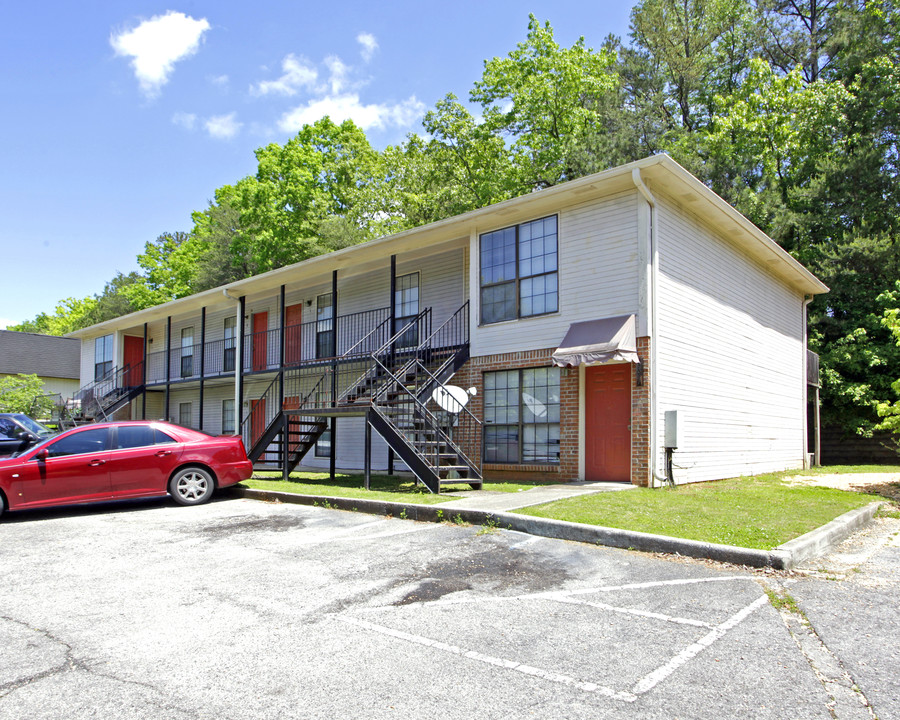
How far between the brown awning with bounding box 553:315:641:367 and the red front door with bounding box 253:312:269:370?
1074cm

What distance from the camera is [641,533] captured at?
270 inches

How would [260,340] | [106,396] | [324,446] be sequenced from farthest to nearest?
[106,396] → [260,340] → [324,446]

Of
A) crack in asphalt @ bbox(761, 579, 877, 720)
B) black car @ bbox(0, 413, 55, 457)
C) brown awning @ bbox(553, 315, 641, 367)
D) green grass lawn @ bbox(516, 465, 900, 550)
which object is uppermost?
brown awning @ bbox(553, 315, 641, 367)

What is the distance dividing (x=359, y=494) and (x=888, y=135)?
2273cm

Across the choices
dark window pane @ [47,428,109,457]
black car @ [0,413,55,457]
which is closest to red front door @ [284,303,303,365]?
black car @ [0,413,55,457]

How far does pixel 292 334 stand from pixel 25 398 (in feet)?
40.5

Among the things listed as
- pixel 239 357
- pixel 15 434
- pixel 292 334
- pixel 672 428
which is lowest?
pixel 15 434

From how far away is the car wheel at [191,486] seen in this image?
10570mm

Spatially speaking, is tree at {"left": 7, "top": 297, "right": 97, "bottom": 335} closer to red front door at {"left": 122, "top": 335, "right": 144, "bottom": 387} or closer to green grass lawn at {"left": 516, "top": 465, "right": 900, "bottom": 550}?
red front door at {"left": 122, "top": 335, "right": 144, "bottom": 387}

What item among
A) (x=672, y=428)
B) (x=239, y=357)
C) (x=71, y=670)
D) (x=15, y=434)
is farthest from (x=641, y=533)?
(x=239, y=357)

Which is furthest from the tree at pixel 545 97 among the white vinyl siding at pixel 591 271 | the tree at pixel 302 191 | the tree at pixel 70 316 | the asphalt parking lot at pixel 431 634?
the tree at pixel 70 316

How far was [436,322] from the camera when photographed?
16062 mm

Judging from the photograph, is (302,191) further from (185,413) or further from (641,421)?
(641,421)

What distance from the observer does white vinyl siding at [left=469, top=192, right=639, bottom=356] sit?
1149 cm
